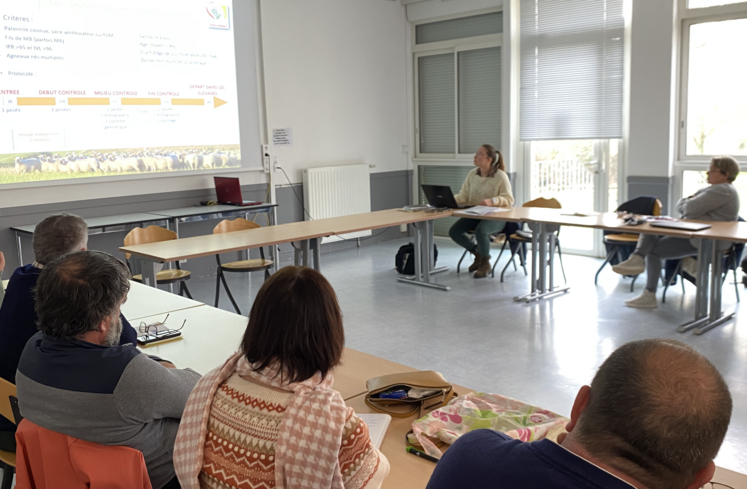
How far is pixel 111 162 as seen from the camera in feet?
18.9

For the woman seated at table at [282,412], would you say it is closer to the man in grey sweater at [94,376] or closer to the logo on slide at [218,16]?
the man in grey sweater at [94,376]

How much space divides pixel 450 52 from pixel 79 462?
283 inches

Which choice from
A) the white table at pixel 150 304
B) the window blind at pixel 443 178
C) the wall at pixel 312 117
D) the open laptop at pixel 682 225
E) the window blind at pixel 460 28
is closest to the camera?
the white table at pixel 150 304

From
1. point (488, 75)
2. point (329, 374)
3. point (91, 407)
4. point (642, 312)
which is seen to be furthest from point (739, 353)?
point (488, 75)

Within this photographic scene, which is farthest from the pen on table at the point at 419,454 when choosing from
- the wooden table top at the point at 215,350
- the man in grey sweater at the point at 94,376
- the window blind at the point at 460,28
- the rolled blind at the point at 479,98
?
the window blind at the point at 460,28

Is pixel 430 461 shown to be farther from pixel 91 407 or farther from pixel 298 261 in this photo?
pixel 298 261

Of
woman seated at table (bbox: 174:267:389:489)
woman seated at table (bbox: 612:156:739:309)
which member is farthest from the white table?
woman seated at table (bbox: 612:156:739:309)

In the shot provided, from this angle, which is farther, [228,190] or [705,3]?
[228,190]

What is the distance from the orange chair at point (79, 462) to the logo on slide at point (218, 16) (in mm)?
5413

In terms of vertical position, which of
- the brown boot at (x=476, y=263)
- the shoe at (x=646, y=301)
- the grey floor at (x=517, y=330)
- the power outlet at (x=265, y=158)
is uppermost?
the power outlet at (x=265, y=158)

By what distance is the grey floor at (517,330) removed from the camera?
360cm

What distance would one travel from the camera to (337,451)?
1.22 metres

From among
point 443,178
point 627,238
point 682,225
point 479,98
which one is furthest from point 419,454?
point 443,178

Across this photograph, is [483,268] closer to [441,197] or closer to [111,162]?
[441,197]
